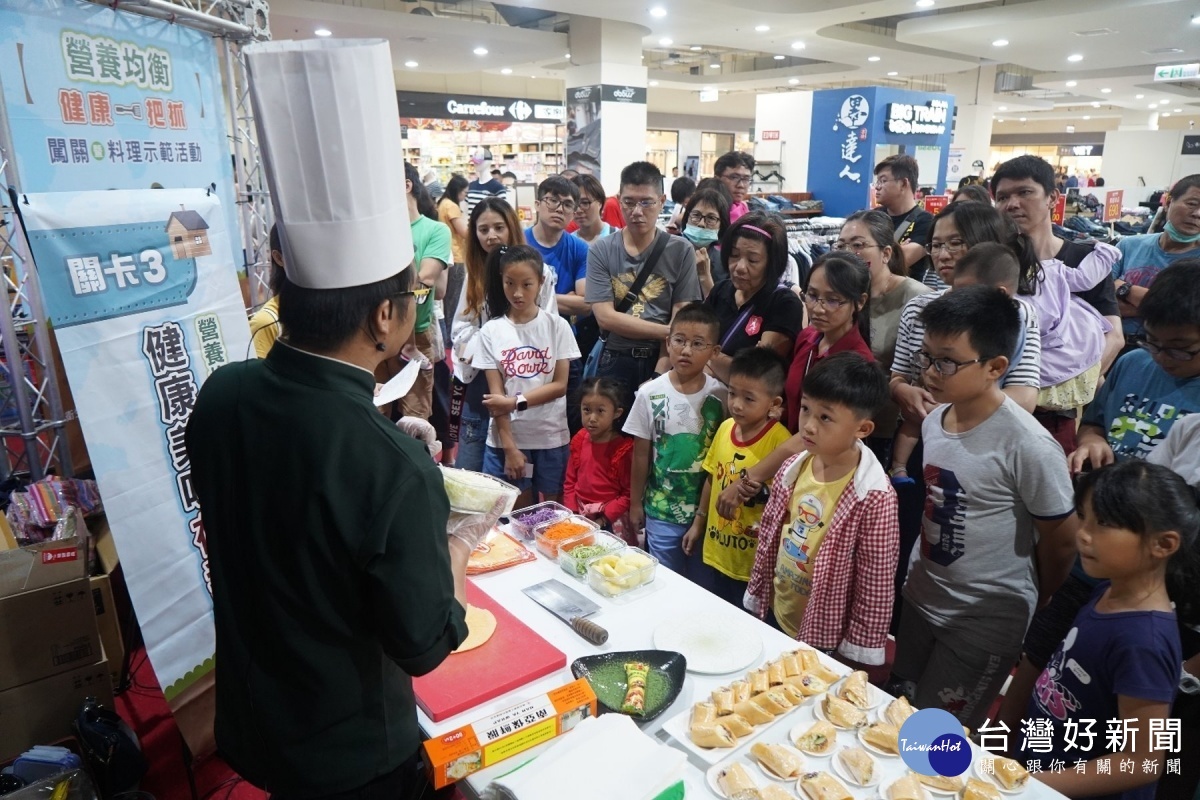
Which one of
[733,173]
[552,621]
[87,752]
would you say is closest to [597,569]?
[552,621]

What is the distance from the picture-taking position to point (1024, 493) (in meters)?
1.72

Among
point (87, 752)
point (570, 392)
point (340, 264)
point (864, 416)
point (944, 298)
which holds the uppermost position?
point (340, 264)

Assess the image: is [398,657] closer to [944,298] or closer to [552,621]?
[552,621]

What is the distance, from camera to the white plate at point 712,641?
4.89 ft

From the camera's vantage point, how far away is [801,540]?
189 centimetres

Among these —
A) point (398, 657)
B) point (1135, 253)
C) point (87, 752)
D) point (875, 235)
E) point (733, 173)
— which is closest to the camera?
point (398, 657)

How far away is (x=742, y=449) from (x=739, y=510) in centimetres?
19

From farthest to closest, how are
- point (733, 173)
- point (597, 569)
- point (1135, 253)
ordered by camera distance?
point (733, 173) < point (1135, 253) < point (597, 569)

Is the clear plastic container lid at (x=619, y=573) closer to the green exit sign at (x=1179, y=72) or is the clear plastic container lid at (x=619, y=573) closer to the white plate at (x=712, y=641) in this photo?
the white plate at (x=712, y=641)

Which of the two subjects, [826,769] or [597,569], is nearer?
[826,769]

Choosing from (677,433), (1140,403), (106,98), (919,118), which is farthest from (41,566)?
(919,118)

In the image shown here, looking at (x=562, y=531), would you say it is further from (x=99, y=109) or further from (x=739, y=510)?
(x=99, y=109)

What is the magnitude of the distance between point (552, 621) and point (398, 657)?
2.10 ft

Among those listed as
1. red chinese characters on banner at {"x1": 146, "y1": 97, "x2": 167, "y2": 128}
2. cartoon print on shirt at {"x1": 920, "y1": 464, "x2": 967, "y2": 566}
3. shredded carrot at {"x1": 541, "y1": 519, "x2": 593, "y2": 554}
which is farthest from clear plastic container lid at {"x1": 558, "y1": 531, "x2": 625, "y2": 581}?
red chinese characters on banner at {"x1": 146, "y1": 97, "x2": 167, "y2": 128}
